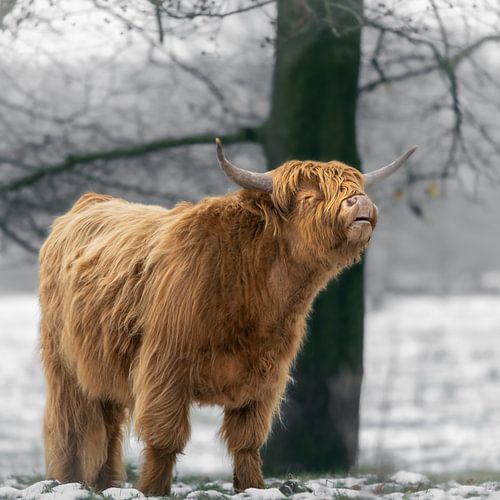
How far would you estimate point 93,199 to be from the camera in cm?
687

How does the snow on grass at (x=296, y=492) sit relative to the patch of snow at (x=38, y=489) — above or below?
above

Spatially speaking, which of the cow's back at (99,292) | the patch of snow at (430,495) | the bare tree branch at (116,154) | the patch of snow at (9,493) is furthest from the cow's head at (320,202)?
the bare tree branch at (116,154)

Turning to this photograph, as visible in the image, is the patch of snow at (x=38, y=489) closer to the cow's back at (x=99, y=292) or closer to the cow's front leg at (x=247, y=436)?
the cow's back at (x=99, y=292)

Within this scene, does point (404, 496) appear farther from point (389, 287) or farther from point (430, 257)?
point (430, 257)

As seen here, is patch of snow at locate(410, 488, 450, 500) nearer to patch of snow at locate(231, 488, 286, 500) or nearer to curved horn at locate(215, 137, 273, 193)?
patch of snow at locate(231, 488, 286, 500)

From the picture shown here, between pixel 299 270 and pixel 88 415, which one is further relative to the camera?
pixel 88 415

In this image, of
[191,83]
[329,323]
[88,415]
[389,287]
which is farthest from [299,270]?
[389,287]

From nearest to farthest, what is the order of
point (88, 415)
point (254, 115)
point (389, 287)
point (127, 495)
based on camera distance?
point (127, 495) → point (88, 415) → point (254, 115) → point (389, 287)

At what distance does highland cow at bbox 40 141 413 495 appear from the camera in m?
5.12

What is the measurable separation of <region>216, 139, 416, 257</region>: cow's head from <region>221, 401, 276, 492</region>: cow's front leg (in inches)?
41.7

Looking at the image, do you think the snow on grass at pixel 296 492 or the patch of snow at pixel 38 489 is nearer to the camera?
the snow on grass at pixel 296 492

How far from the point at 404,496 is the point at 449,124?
4073 mm

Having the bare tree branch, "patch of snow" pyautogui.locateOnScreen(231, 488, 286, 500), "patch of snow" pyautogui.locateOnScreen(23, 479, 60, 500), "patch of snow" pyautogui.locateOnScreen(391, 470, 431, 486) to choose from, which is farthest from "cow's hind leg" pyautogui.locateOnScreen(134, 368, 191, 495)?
the bare tree branch

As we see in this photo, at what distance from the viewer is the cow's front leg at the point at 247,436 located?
5574 mm
